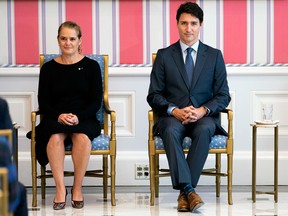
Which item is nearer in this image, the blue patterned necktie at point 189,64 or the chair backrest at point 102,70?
the blue patterned necktie at point 189,64

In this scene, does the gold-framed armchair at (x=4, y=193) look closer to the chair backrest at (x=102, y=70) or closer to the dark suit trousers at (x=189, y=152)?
the dark suit trousers at (x=189, y=152)

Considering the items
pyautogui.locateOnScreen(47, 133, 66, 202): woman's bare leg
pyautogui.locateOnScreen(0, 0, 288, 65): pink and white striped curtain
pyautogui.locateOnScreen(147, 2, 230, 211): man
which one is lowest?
pyautogui.locateOnScreen(47, 133, 66, 202): woman's bare leg

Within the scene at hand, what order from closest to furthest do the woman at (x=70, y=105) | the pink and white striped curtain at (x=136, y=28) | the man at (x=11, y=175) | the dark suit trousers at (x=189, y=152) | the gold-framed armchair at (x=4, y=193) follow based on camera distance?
the gold-framed armchair at (x=4, y=193)
the man at (x=11, y=175)
the dark suit trousers at (x=189, y=152)
the woman at (x=70, y=105)
the pink and white striped curtain at (x=136, y=28)

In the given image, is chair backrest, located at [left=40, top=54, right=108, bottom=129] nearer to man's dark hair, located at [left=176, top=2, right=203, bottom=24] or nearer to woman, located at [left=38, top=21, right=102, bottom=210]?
woman, located at [left=38, top=21, right=102, bottom=210]

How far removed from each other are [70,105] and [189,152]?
0.88 meters

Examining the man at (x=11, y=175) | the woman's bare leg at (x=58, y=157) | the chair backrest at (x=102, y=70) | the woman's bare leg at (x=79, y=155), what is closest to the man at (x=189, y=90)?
the chair backrest at (x=102, y=70)

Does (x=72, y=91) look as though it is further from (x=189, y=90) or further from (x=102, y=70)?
(x=189, y=90)

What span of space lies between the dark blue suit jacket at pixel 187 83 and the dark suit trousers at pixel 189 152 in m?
0.22

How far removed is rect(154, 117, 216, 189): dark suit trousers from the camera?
473cm

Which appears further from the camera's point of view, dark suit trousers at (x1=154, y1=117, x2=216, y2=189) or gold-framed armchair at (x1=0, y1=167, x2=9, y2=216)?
dark suit trousers at (x1=154, y1=117, x2=216, y2=189)

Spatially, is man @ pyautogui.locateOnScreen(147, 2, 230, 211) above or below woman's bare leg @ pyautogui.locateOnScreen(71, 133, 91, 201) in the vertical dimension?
above

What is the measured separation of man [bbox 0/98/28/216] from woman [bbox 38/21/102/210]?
5.43 ft

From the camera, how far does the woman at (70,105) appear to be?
15.9 ft

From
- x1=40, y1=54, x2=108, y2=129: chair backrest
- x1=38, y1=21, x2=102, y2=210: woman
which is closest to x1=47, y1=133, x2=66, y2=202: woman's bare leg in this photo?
x1=38, y1=21, x2=102, y2=210: woman
